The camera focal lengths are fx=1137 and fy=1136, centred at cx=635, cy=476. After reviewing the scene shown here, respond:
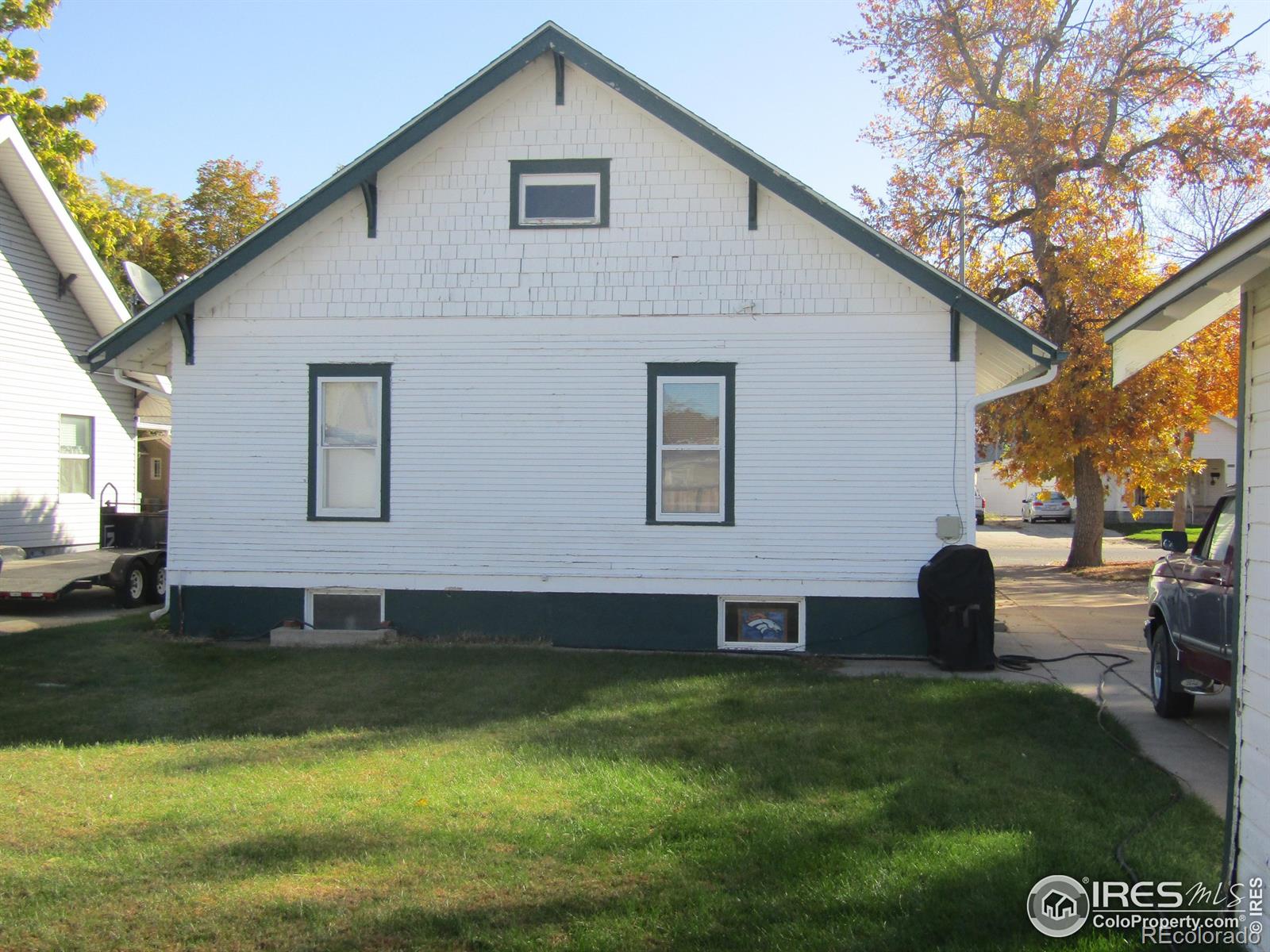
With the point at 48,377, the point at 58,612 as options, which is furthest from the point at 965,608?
the point at 48,377

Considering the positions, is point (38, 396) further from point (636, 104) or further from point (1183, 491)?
point (1183, 491)

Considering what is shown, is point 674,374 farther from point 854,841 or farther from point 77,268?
point 77,268

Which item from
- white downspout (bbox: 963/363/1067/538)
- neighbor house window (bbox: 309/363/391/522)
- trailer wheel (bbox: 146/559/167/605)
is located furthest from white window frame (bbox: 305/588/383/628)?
white downspout (bbox: 963/363/1067/538)

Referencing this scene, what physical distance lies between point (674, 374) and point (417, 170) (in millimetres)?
3617

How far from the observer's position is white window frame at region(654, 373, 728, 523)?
12203mm

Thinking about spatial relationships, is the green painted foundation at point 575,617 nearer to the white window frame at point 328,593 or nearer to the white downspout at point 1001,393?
the white window frame at point 328,593

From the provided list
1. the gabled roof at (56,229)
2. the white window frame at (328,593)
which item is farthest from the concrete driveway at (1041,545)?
the gabled roof at (56,229)

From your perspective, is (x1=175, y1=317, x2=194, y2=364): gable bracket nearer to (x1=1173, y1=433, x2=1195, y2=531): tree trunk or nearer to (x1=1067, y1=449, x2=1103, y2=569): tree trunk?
(x1=1067, y1=449, x2=1103, y2=569): tree trunk

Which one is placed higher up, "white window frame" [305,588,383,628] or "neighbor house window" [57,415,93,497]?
"neighbor house window" [57,415,93,497]

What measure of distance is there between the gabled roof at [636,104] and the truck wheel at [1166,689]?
3.47 m

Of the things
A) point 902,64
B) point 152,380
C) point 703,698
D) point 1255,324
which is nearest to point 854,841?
point 1255,324

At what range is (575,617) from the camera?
12.4 metres

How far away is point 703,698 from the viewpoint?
30.6 feet

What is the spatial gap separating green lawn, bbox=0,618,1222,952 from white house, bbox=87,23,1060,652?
93.8 inches
